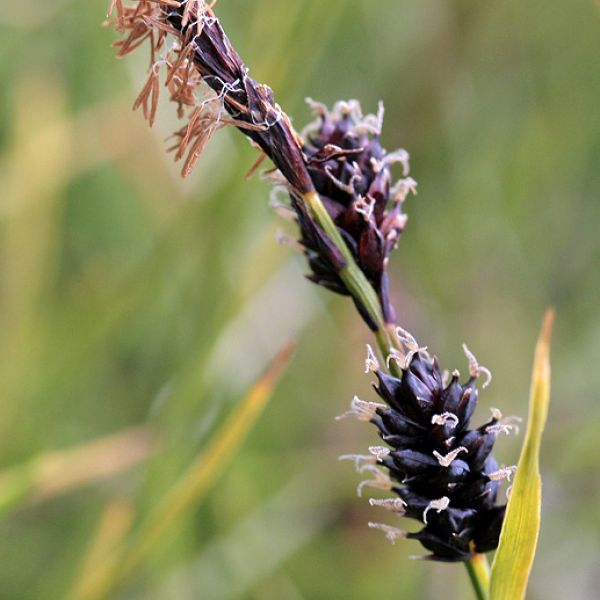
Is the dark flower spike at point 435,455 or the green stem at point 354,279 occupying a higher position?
the green stem at point 354,279

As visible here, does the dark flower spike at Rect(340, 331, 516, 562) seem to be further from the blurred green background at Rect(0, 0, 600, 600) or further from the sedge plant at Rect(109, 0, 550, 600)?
the blurred green background at Rect(0, 0, 600, 600)

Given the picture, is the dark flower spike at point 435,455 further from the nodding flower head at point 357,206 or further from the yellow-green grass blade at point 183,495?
the yellow-green grass blade at point 183,495

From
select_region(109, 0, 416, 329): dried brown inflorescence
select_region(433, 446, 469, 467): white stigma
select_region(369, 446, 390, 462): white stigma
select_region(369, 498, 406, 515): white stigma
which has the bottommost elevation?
select_region(369, 498, 406, 515): white stigma

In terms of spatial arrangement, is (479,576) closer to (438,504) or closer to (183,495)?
(438,504)

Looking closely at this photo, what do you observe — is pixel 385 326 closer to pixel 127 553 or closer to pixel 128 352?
pixel 127 553

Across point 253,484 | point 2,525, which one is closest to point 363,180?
point 253,484

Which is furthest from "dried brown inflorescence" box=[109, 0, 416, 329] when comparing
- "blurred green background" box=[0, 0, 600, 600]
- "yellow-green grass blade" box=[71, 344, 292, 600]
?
"blurred green background" box=[0, 0, 600, 600]

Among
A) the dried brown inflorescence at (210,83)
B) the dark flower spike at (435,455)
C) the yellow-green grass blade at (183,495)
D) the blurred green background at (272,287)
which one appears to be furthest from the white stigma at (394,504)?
the blurred green background at (272,287)

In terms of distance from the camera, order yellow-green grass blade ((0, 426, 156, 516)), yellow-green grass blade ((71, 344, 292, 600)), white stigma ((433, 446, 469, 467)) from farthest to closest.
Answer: yellow-green grass blade ((0, 426, 156, 516))
yellow-green grass blade ((71, 344, 292, 600))
white stigma ((433, 446, 469, 467))
